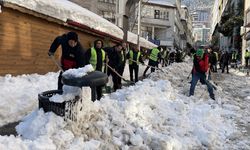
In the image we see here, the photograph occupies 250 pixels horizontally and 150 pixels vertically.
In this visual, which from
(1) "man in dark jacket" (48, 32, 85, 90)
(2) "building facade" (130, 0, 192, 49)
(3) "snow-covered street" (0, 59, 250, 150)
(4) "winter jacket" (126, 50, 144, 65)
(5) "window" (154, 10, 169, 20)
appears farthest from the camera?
(5) "window" (154, 10, 169, 20)

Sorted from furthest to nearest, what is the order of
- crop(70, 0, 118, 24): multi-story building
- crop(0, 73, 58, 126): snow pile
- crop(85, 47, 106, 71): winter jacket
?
crop(70, 0, 118, 24): multi-story building, crop(85, 47, 106, 71): winter jacket, crop(0, 73, 58, 126): snow pile

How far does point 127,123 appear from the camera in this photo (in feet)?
24.1

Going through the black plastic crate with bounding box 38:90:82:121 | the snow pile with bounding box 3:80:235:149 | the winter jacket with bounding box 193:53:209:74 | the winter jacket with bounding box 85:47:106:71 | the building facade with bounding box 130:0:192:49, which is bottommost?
the snow pile with bounding box 3:80:235:149

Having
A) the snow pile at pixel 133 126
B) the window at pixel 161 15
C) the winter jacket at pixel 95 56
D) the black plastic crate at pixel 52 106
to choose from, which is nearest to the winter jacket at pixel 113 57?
the winter jacket at pixel 95 56

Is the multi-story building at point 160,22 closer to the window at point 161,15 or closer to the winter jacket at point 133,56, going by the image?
the window at point 161,15

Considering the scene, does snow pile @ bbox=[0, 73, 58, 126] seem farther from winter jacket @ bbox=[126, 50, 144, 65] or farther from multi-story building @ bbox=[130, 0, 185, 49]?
multi-story building @ bbox=[130, 0, 185, 49]

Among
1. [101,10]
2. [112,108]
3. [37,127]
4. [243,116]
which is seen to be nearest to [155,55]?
[243,116]

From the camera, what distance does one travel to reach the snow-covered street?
6.02 metres

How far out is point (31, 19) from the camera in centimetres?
1481

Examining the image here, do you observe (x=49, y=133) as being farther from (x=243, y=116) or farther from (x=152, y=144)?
(x=243, y=116)

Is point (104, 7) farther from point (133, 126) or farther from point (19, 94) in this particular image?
point (133, 126)

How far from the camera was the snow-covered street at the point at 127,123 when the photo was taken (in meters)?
Answer: 6.02

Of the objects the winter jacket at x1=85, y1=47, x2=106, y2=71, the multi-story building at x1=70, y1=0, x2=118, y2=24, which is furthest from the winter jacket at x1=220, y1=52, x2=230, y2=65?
the multi-story building at x1=70, y1=0, x2=118, y2=24

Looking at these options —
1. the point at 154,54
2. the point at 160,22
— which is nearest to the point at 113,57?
the point at 154,54
